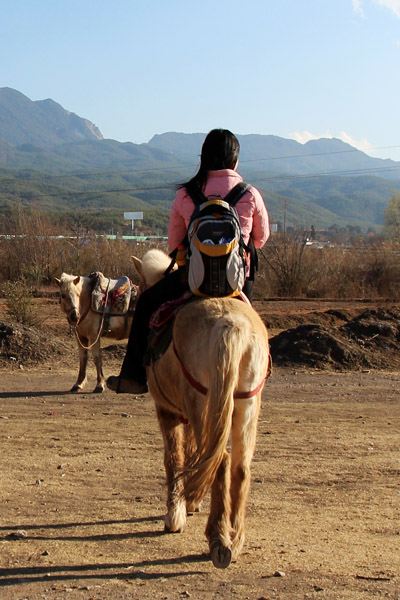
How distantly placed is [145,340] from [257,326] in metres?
1.19

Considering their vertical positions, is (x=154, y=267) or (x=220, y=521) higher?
(x=154, y=267)

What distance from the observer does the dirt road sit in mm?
5797

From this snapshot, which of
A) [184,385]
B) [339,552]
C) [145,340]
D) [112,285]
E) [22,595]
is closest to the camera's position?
[22,595]

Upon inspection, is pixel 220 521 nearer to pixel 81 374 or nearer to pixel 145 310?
pixel 145 310

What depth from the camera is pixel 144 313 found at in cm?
683

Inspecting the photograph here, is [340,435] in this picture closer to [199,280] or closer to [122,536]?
[122,536]

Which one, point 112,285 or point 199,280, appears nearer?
point 199,280

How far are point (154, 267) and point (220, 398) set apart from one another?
2138mm

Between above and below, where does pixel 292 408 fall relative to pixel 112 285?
below

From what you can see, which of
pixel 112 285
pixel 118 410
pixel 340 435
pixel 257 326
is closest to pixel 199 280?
pixel 257 326

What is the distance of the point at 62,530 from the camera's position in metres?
6.99

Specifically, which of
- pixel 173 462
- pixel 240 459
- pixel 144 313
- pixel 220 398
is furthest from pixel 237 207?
pixel 173 462

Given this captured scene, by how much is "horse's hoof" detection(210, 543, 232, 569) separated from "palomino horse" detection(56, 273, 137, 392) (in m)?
9.49

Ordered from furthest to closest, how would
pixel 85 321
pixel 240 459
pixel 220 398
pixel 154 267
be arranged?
pixel 85 321, pixel 154 267, pixel 240 459, pixel 220 398
